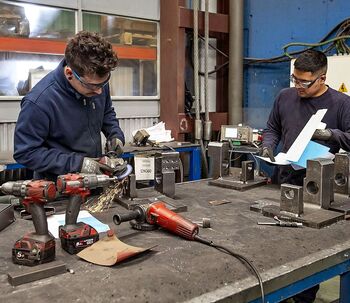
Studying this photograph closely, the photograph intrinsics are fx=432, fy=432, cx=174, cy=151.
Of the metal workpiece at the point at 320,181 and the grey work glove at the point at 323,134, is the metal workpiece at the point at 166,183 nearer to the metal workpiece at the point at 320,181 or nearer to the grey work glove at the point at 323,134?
the metal workpiece at the point at 320,181

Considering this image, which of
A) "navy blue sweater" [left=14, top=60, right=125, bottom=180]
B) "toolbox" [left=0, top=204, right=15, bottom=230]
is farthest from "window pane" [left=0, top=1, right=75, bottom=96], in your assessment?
"toolbox" [left=0, top=204, right=15, bottom=230]

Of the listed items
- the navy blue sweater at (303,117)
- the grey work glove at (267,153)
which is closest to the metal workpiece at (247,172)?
the grey work glove at (267,153)

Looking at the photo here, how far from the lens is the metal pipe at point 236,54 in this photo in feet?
12.7

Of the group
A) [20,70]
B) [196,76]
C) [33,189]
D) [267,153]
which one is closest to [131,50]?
[196,76]

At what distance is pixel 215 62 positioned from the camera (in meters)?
4.16

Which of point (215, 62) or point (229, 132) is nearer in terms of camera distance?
point (229, 132)

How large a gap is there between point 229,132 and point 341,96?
158 centimetres

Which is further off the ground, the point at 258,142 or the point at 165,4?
the point at 165,4

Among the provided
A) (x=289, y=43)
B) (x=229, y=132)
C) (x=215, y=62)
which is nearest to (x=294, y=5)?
(x=289, y=43)

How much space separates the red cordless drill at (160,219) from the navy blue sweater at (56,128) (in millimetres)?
341

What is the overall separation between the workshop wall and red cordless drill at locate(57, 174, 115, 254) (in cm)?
280

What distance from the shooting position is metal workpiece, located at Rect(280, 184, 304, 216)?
1.50 m

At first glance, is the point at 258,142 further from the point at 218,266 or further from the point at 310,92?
the point at 218,266

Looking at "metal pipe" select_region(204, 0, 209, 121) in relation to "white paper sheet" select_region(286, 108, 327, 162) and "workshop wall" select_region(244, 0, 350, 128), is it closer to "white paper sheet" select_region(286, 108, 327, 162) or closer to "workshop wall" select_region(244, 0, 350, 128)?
"workshop wall" select_region(244, 0, 350, 128)
